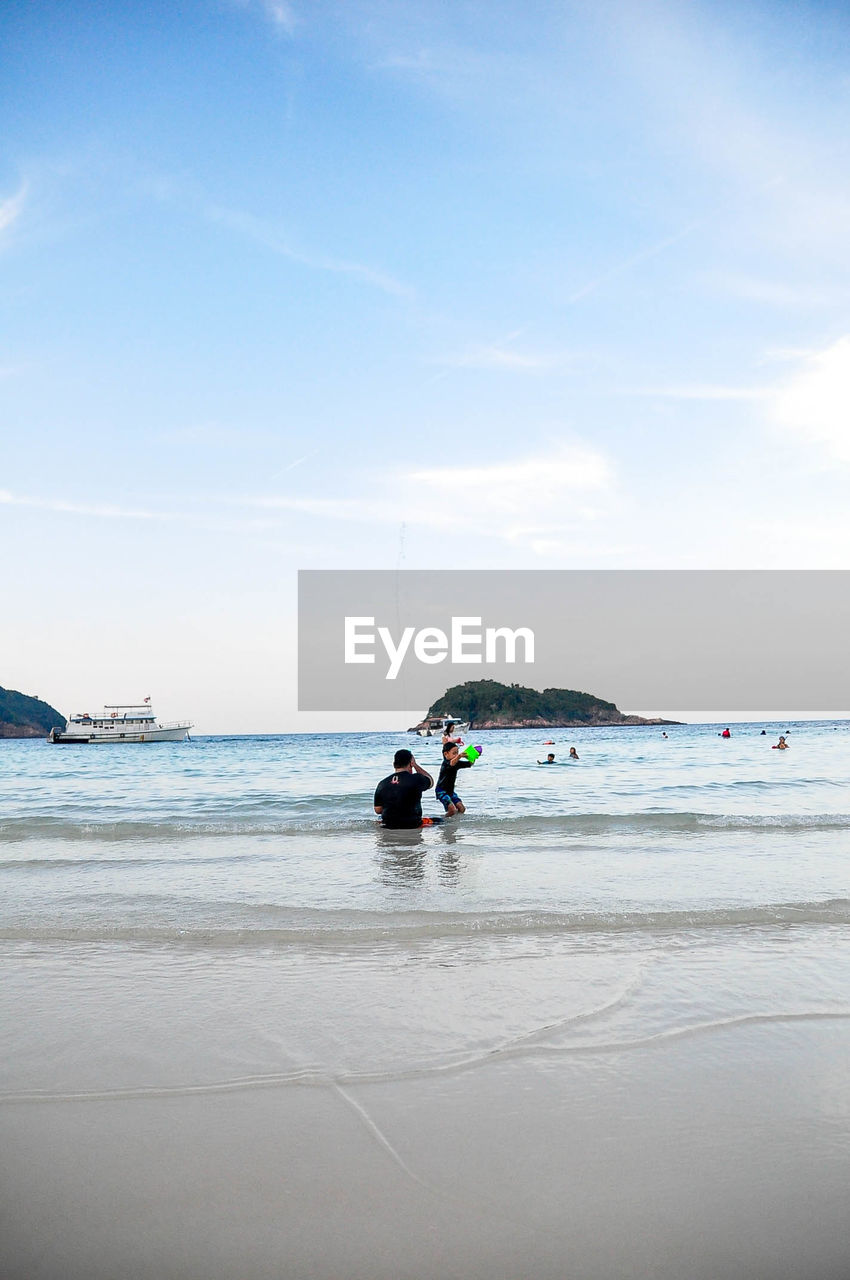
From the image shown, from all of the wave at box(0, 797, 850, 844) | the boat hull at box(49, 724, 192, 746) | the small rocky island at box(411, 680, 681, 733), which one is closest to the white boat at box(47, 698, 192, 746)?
the boat hull at box(49, 724, 192, 746)

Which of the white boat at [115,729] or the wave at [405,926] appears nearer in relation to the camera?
the wave at [405,926]

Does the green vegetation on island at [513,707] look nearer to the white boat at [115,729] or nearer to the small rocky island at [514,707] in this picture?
the small rocky island at [514,707]

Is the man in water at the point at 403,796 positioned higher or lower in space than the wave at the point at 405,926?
higher

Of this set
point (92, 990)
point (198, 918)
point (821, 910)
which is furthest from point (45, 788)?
point (821, 910)

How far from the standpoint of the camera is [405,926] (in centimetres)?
674

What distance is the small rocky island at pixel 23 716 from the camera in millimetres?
148500

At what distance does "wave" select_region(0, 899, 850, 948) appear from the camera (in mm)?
6430

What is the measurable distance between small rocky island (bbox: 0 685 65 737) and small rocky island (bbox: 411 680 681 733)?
250ft

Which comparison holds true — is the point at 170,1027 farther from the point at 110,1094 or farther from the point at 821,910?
the point at 821,910

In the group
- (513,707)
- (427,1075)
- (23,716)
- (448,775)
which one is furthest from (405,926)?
(23,716)

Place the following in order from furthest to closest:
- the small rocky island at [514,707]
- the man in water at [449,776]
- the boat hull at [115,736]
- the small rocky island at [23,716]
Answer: the small rocky island at [23,716]
the small rocky island at [514,707]
the boat hull at [115,736]
the man in water at [449,776]

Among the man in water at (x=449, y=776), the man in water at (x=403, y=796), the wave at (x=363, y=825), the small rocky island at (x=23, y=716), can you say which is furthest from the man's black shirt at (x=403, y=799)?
the small rocky island at (x=23, y=716)

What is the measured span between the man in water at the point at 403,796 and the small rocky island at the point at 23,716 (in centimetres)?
15345

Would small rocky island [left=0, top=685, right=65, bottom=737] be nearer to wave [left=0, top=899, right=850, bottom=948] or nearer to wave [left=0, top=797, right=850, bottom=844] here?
wave [left=0, top=797, right=850, bottom=844]
